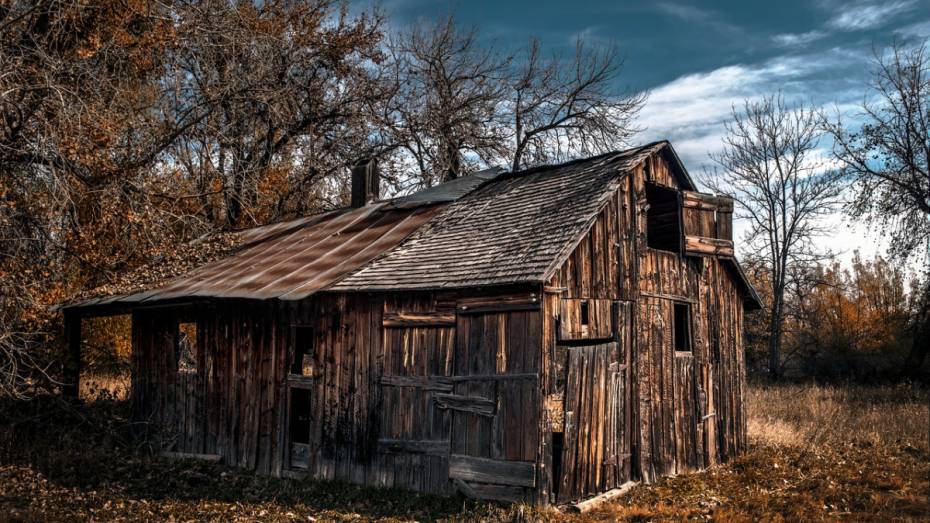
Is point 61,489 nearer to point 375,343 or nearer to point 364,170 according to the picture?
point 375,343

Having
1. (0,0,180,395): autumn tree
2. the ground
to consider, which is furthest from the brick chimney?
the ground

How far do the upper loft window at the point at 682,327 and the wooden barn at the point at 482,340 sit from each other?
0.12 feet

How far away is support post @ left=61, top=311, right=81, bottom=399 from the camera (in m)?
16.3

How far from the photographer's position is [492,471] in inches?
408

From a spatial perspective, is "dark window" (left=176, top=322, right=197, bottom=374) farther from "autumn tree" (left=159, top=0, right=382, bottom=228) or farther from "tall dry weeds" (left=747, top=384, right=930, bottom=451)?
"tall dry weeds" (left=747, top=384, right=930, bottom=451)

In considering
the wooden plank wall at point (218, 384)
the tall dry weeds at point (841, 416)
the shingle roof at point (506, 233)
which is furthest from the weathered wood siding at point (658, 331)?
the wooden plank wall at point (218, 384)

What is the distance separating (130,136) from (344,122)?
11766mm

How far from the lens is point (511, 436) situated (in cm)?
1032

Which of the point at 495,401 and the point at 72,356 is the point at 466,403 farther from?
the point at 72,356

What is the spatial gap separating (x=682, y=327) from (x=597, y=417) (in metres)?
3.83

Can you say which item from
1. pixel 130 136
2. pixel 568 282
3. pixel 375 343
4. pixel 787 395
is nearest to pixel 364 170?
pixel 130 136

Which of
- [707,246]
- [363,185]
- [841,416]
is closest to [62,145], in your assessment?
[363,185]

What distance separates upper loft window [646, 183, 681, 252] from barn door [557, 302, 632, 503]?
2.70 meters

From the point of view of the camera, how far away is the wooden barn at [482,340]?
417 inches
